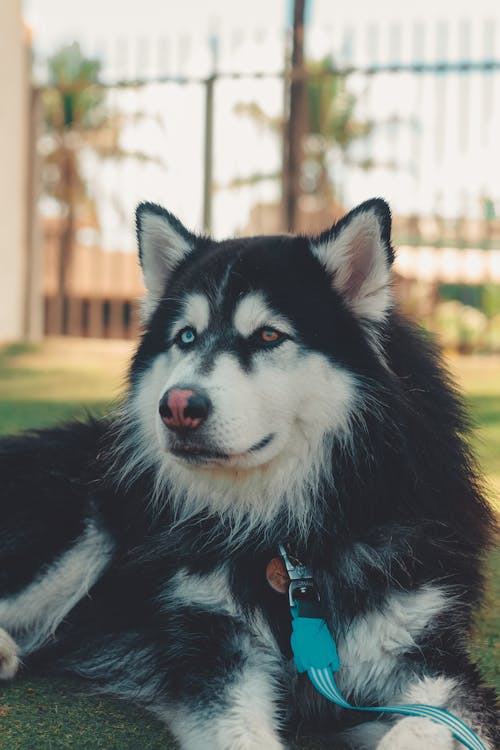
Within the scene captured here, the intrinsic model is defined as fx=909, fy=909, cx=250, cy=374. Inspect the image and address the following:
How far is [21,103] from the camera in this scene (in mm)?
11453

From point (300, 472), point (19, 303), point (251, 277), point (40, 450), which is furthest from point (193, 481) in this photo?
point (19, 303)

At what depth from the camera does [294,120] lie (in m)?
11.0

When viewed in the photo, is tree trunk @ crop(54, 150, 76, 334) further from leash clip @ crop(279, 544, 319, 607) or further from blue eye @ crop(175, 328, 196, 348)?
leash clip @ crop(279, 544, 319, 607)

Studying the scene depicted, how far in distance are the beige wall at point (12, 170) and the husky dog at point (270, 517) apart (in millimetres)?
8289

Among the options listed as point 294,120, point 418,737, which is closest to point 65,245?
point 294,120

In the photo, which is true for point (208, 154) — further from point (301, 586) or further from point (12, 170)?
point (301, 586)

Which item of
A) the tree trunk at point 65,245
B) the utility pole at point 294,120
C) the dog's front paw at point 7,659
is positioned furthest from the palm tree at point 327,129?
the dog's front paw at point 7,659

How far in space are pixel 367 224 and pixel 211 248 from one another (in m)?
0.64

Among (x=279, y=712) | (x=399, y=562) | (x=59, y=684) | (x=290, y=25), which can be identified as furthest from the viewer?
(x=290, y=25)

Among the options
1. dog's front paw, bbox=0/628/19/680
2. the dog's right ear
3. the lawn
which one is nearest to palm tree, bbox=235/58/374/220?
the lawn

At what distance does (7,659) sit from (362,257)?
5.46ft

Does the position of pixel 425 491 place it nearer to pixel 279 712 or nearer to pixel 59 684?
pixel 279 712

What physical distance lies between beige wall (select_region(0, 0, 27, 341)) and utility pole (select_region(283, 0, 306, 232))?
3334mm

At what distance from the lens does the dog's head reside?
8.43 feet
